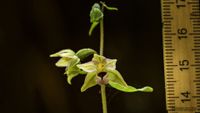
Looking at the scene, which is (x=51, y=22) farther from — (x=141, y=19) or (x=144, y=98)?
(x=144, y=98)

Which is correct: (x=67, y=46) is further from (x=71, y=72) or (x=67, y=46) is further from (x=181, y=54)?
(x=71, y=72)

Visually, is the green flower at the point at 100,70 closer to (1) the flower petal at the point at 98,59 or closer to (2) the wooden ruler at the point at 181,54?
(1) the flower petal at the point at 98,59

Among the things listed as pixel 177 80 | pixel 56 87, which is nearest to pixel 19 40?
pixel 56 87

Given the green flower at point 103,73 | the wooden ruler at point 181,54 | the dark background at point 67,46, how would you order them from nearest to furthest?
the green flower at point 103,73 < the wooden ruler at point 181,54 < the dark background at point 67,46

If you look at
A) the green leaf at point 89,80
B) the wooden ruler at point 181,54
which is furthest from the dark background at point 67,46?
the green leaf at point 89,80

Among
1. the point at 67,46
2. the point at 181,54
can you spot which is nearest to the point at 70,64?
the point at 181,54
